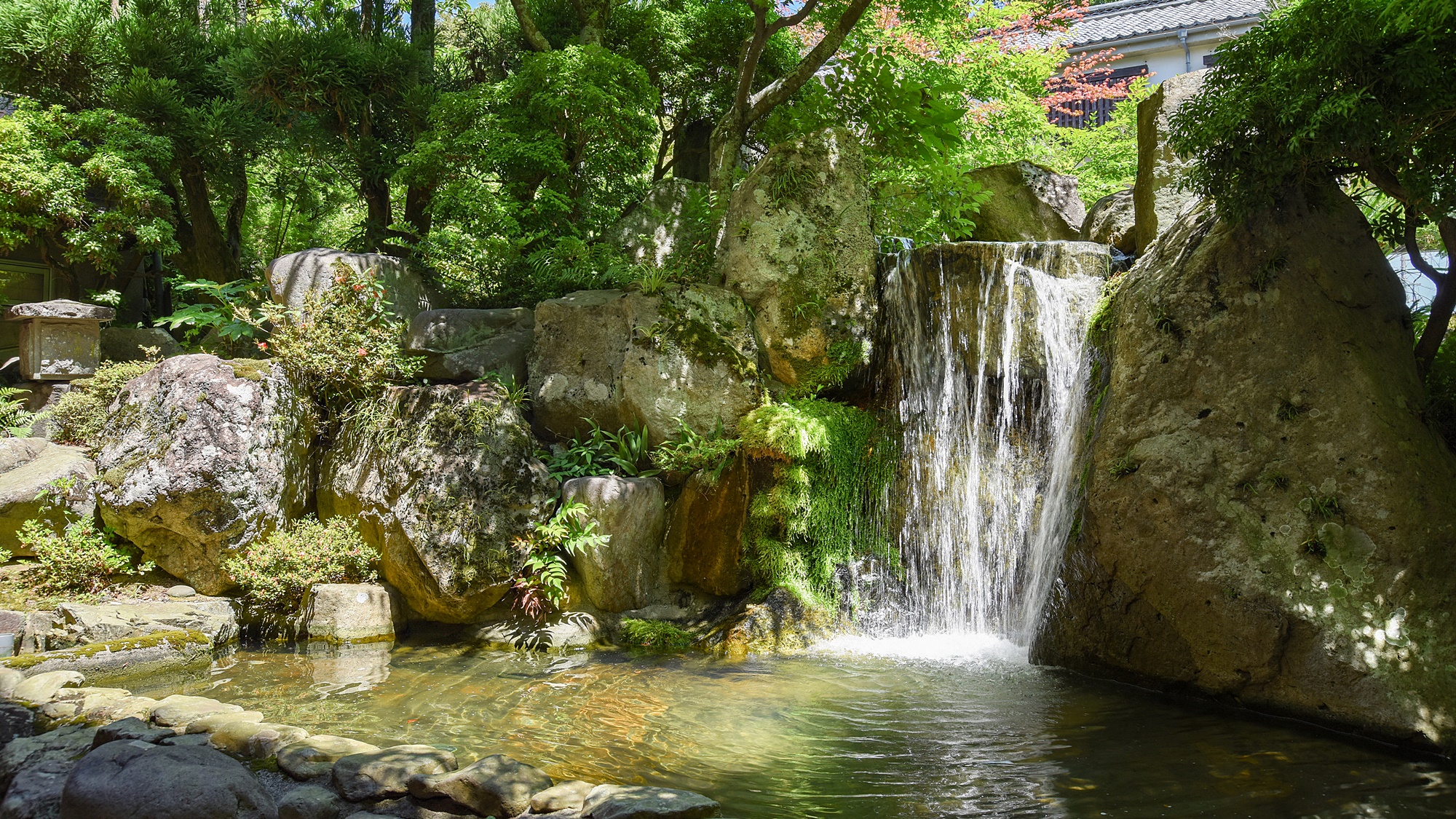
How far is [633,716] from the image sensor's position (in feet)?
18.1

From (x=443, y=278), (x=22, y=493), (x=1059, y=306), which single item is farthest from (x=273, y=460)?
(x=1059, y=306)

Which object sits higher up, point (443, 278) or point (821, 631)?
point (443, 278)

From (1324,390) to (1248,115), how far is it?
6.22ft

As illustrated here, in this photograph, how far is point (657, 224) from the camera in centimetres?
1105

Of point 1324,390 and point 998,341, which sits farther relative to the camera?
point 998,341

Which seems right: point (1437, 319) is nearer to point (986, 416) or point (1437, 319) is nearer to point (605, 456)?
point (986, 416)

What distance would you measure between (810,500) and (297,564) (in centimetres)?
483

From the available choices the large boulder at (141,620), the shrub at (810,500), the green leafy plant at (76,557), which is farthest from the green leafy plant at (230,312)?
the shrub at (810,500)

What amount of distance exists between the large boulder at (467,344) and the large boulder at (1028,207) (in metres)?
6.40

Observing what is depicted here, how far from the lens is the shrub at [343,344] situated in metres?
8.76

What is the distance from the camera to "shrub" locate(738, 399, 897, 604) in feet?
26.5

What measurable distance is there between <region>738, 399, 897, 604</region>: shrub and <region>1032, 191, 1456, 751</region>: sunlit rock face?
208 centimetres

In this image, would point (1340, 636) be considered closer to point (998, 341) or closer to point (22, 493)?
point (998, 341)

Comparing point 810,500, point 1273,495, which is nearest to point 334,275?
point 810,500
